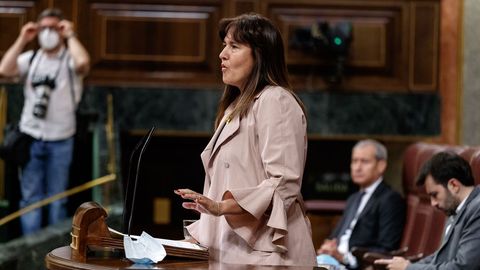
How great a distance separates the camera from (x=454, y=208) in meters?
3.97

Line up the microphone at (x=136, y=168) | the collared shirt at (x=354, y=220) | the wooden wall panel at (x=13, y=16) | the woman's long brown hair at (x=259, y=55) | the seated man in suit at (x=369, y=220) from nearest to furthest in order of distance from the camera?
1. the microphone at (x=136, y=168)
2. the woman's long brown hair at (x=259, y=55)
3. the seated man in suit at (x=369, y=220)
4. the collared shirt at (x=354, y=220)
5. the wooden wall panel at (x=13, y=16)

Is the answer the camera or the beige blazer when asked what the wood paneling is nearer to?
the camera

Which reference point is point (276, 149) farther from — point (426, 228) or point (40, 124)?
point (40, 124)

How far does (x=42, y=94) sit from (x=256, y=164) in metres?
4.30

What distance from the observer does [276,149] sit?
8.39 feet

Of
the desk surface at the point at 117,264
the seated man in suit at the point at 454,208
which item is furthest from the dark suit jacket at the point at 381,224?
the desk surface at the point at 117,264

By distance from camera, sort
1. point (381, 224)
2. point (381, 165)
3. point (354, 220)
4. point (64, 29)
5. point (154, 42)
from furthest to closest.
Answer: point (154, 42) < point (64, 29) < point (381, 165) < point (354, 220) < point (381, 224)

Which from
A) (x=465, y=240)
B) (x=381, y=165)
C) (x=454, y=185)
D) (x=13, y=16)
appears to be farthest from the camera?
(x=13, y=16)

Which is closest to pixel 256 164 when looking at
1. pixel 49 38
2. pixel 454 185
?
pixel 454 185

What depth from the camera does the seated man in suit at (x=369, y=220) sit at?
536 cm

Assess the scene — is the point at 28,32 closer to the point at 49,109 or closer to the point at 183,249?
the point at 49,109

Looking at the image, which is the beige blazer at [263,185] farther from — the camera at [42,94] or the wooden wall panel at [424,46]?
the wooden wall panel at [424,46]

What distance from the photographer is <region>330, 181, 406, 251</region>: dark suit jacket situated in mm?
5363

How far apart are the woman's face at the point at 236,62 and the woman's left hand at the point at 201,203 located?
1.26 ft
